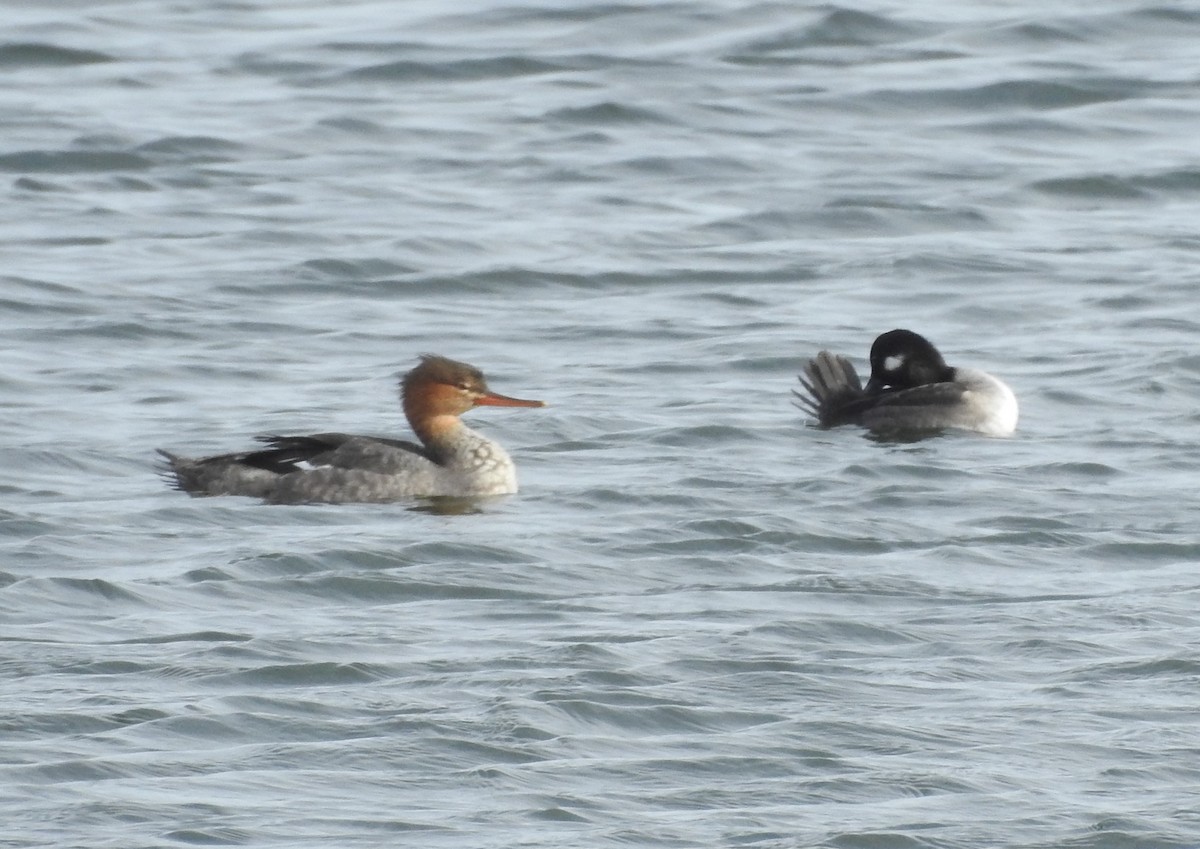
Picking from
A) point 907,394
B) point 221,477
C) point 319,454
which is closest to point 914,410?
point 907,394

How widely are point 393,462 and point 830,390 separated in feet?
8.15

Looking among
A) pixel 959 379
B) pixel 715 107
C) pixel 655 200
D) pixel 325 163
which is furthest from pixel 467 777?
pixel 715 107

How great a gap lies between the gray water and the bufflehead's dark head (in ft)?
1.67

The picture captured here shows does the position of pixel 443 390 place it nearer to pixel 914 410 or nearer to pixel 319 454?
pixel 319 454

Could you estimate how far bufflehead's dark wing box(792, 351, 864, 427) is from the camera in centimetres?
1235

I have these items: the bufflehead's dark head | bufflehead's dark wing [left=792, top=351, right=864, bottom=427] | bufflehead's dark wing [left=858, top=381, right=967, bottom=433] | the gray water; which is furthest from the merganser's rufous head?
the bufflehead's dark head

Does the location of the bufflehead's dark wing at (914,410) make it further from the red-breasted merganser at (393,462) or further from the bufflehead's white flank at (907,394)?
the red-breasted merganser at (393,462)

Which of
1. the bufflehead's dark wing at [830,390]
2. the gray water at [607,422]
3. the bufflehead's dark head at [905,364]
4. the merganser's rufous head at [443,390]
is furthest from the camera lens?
the bufflehead's dark head at [905,364]

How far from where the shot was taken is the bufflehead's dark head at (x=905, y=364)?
41.7 feet

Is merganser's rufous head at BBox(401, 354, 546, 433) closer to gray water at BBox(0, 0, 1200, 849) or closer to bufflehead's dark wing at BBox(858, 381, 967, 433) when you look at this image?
gray water at BBox(0, 0, 1200, 849)

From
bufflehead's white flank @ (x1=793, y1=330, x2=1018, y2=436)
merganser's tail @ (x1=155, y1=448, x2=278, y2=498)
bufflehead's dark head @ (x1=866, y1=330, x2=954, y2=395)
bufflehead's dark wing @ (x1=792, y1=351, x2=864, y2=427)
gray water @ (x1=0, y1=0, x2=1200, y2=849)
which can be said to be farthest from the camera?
bufflehead's dark head @ (x1=866, y1=330, x2=954, y2=395)

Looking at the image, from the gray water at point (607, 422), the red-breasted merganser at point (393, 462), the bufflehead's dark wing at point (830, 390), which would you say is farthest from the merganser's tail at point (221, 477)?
the bufflehead's dark wing at point (830, 390)

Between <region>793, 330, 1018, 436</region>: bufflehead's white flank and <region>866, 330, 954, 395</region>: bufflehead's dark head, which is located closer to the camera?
<region>793, 330, 1018, 436</region>: bufflehead's white flank

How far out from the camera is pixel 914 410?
1245cm
